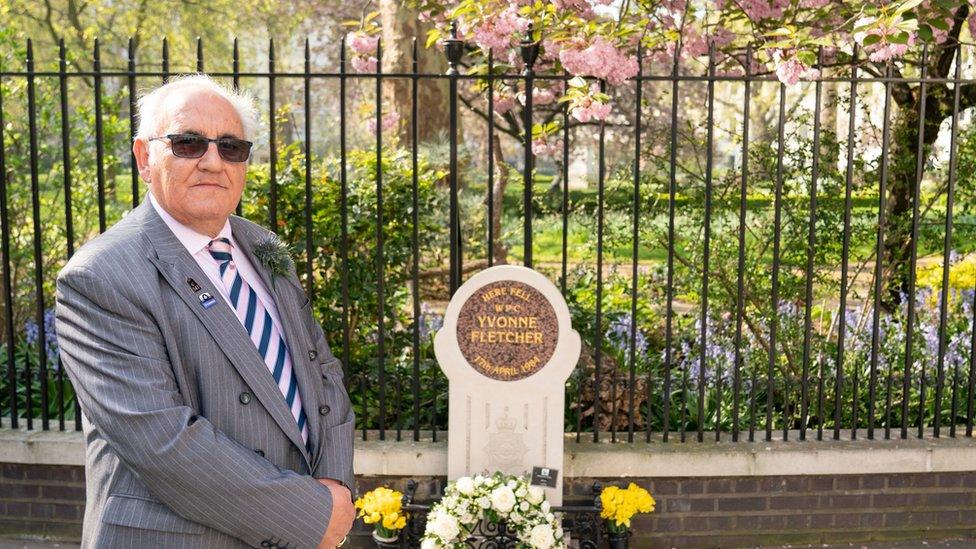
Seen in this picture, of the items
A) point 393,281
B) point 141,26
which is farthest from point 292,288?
point 141,26

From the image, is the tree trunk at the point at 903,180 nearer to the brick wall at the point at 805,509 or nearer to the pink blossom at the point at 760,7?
the pink blossom at the point at 760,7

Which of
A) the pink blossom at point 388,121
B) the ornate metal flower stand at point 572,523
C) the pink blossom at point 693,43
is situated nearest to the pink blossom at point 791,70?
the pink blossom at point 693,43

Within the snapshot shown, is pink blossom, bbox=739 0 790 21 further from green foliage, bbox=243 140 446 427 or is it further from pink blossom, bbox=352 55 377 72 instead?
pink blossom, bbox=352 55 377 72

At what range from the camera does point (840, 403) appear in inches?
202

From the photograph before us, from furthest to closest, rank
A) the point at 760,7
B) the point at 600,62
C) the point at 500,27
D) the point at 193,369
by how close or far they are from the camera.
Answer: the point at 760,7 → the point at 500,27 → the point at 600,62 → the point at 193,369

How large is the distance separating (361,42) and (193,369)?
4108mm

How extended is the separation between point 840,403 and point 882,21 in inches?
78.1

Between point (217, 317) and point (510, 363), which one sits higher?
point (217, 317)

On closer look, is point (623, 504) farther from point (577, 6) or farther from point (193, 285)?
point (193, 285)

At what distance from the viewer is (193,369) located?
2316 mm

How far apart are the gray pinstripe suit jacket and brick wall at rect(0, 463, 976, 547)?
2.67m

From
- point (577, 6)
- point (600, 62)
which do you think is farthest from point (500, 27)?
point (577, 6)

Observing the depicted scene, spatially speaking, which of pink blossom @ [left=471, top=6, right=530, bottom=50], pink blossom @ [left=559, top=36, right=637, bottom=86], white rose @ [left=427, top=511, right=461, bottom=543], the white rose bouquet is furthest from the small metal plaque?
pink blossom @ [left=471, top=6, right=530, bottom=50]

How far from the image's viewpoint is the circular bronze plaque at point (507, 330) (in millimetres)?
4617
